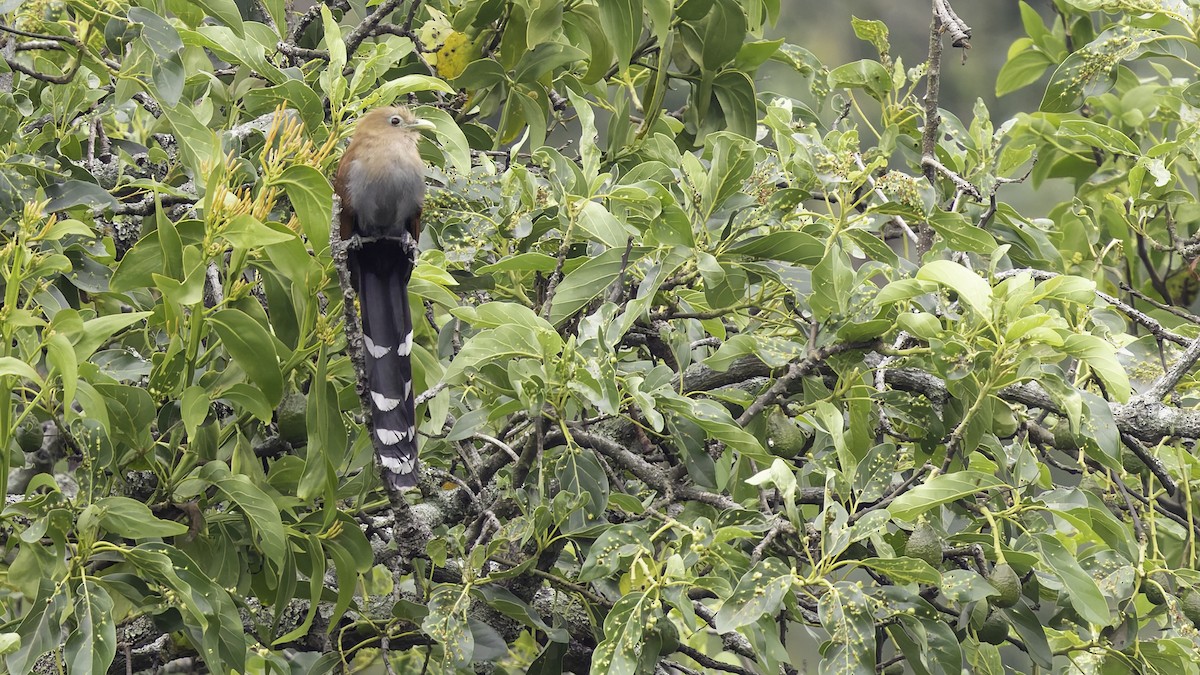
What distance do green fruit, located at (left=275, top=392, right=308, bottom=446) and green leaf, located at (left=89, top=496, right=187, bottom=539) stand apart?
15.0 inches

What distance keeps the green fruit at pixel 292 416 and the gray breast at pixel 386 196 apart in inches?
27.2

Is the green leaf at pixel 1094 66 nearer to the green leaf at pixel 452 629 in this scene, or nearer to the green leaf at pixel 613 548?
the green leaf at pixel 613 548

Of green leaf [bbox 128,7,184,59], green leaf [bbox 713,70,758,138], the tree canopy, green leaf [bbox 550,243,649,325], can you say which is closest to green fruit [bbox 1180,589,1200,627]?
the tree canopy

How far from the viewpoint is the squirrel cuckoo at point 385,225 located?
2.48 meters

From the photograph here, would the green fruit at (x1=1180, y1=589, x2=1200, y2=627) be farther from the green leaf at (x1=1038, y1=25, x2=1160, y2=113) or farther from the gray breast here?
the gray breast

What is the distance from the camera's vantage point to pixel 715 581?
2088 mm

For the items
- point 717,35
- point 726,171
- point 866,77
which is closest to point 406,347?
point 726,171

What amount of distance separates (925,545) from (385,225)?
5.20 feet

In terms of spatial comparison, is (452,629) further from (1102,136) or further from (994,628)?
(1102,136)

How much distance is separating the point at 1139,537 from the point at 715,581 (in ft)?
4.30

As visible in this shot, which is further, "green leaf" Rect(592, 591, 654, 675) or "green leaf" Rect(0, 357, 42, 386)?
"green leaf" Rect(592, 591, 654, 675)

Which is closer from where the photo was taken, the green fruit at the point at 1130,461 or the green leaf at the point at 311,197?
the green leaf at the point at 311,197

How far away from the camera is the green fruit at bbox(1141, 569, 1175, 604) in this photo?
8.12ft

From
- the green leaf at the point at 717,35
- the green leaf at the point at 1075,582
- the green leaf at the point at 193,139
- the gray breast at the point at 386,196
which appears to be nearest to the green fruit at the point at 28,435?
the green leaf at the point at 193,139
